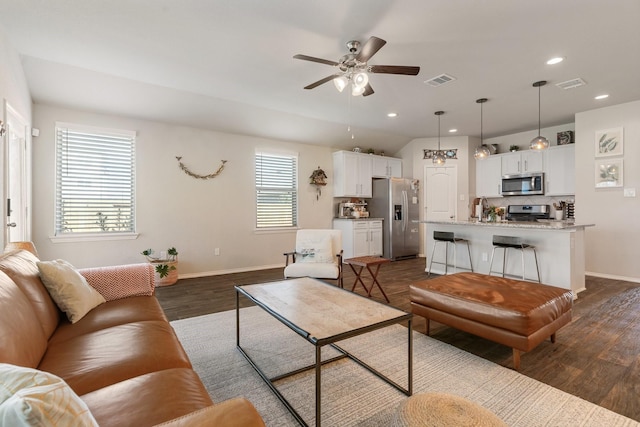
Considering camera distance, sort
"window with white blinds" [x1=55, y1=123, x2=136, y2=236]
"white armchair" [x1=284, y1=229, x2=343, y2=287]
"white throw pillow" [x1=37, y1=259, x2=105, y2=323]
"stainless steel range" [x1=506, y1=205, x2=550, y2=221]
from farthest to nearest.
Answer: "stainless steel range" [x1=506, y1=205, x2=550, y2=221] → "window with white blinds" [x1=55, y1=123, x2=136, y2=236] → "white armchair" [x1=284, y1=229, x2=343, y2=287] → "white throw pillow" [x1=37, y1=259, x2=105, y2=323]

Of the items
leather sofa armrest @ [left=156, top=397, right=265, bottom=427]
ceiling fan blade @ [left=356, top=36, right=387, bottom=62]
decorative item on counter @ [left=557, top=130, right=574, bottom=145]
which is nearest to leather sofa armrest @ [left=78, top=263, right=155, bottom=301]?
leather sofa armrest @ [left=156, top=397, right=265, bottom=427]

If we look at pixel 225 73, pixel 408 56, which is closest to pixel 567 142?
pixel 408 56

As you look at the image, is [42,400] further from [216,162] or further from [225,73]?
[216,162]

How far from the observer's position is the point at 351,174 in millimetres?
6621

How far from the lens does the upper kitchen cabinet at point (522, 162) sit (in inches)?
236

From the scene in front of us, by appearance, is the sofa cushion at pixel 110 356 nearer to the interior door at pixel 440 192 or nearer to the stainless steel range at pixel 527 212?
the interior door at pixel 440 192

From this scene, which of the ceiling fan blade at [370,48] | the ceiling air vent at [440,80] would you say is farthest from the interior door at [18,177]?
the ceiling air vent at [440,80]

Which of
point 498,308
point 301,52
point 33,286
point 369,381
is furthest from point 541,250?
point 33,286

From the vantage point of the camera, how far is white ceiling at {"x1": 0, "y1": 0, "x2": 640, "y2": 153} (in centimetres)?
247

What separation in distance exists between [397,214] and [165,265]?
4.66m

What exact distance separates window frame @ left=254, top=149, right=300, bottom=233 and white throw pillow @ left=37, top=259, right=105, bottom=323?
3.73 m

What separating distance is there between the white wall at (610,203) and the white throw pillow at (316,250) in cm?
449

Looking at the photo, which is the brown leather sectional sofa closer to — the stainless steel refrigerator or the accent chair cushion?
the accent chair cushion

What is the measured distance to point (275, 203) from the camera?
6.00 metres
